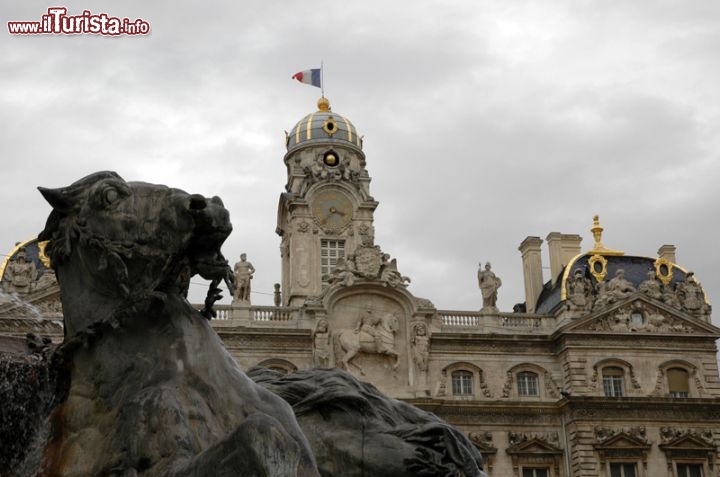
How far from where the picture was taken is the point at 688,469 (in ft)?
132

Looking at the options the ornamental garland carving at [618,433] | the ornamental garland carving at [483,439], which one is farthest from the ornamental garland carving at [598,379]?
the ornamental garland carving at [483,439]

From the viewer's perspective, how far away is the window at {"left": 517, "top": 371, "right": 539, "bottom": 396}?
4097 centimetres

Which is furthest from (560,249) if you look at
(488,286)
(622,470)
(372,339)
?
(372,339)

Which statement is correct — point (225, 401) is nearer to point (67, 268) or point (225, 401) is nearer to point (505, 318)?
point (67, 268)

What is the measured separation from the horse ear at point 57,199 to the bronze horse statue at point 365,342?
35.3 meters

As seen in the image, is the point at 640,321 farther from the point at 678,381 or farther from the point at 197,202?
the point at 197,202

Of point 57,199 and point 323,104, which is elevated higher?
point 323,104

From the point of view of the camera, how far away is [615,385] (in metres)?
40.8

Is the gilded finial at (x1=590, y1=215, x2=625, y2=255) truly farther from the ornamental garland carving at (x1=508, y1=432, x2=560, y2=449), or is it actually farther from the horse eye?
the horse eye

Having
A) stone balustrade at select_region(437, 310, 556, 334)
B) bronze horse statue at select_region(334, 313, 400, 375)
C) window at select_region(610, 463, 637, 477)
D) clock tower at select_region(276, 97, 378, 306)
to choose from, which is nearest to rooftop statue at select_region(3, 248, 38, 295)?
clock tower at select_region(276, 97, 378, 306)

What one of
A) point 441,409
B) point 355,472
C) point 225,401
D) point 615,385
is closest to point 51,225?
point 225,401

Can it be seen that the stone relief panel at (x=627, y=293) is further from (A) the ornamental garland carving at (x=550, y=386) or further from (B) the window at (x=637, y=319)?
(A) the ornamental garland carving at (x=550, y=386)

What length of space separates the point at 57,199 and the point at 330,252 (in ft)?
133

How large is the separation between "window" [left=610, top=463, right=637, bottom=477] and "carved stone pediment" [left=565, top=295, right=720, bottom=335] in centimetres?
500
